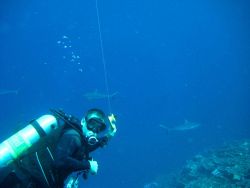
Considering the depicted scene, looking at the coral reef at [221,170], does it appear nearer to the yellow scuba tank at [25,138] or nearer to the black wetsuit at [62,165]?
the black wetsuit at [62,165]

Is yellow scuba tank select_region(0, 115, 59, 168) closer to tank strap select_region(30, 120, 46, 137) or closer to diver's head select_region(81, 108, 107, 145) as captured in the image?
tank strap select_region(30, 120, 46, 137)

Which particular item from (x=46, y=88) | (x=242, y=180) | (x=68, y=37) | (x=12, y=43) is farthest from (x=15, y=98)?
(x=242, y=180)

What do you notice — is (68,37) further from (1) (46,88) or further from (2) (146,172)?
(2) (146,172)

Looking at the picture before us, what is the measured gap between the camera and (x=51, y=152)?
14.6ft

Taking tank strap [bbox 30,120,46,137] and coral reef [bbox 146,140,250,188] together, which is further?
coral reef [bbox 146,140,250,188]

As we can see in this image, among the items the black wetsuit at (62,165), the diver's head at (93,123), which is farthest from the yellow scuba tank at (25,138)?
the diver's head at (93,123)

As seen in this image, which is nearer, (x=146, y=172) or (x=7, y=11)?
(x=146, y=172)

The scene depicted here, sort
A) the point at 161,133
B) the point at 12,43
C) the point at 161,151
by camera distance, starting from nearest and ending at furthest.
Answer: the point at 161,151 → the point at 161,133 → the point at 12,43

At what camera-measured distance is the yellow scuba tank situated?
13.7ft

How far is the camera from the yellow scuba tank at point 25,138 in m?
4.19

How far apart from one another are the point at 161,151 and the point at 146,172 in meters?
5.36

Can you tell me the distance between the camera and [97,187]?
32.7 m

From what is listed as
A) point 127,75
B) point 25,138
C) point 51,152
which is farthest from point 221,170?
point 127,75

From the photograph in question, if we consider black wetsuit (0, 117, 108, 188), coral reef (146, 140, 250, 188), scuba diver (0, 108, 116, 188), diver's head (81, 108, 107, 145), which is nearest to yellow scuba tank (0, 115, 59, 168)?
scuba diver (0, 108, 116, 188)
